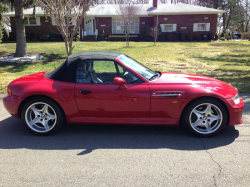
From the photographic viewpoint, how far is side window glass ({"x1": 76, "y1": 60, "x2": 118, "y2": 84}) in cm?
455

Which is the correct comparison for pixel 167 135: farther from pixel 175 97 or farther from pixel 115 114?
pixel 115 114

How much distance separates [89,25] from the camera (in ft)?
109

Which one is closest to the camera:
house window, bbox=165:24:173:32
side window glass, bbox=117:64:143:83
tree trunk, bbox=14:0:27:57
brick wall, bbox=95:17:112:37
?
side window glass, bbox=117:64:143:83

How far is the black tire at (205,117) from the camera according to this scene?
4.27 meters

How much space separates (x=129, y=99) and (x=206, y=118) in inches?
55.6

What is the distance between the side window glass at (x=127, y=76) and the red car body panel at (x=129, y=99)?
7cm

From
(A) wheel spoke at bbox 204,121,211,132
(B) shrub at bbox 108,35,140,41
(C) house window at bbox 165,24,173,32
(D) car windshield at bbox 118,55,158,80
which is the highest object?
(C) house window at bbox 165,24,173,32

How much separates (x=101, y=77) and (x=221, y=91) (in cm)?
221

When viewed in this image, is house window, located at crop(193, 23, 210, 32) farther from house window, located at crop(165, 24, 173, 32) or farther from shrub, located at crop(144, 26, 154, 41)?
shrub, located at crop(144, 26, 154, 41)

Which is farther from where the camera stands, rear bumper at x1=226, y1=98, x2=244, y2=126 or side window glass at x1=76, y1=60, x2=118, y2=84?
side window glass at x1=76, y1=60, x2=118, y2=84

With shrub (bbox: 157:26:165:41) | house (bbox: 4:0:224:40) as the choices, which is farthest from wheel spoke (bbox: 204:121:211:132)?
house (bbox: 4:0:224:40)

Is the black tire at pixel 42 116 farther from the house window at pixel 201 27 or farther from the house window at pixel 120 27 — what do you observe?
the house window at pixel 201 27

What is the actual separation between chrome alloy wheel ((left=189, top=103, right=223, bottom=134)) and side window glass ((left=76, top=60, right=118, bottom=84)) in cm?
161

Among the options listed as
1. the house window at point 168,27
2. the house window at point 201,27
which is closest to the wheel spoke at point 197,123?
the house window at point 168,27
